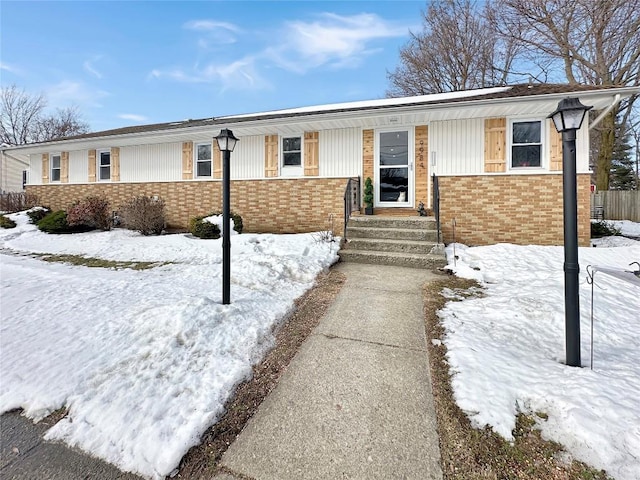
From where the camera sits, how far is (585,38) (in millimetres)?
13203

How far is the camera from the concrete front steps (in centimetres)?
620

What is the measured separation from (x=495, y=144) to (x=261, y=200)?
6922 mm

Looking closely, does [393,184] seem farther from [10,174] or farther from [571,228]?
[10,174]

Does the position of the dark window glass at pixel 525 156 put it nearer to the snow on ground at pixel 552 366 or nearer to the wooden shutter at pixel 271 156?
the snow on ground at pixel 552 366

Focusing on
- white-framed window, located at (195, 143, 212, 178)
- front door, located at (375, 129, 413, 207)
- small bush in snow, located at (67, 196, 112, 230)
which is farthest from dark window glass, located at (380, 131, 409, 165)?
small bush in snow, located at (67, 196, 112, 230)

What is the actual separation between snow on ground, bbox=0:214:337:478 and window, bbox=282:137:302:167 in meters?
4.86

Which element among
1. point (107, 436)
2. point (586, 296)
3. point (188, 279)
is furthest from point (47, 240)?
point (586, 296)

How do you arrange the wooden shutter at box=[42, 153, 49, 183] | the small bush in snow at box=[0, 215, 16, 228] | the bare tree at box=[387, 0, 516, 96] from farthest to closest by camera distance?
→ the bare tree at box=[387, 0, 516, 96]
the wooden shutter at box=[42, 153, 49, 183]
the small bush in snow at box=[0, 215, 16, 228]

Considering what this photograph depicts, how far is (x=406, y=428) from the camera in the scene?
2074mm

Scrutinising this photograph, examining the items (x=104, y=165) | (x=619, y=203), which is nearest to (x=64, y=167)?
(x=104, y=165)

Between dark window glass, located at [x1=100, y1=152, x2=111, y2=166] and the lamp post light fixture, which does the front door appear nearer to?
the lamp post light fixture

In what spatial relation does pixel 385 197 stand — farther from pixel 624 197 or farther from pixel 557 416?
pixel 624 197

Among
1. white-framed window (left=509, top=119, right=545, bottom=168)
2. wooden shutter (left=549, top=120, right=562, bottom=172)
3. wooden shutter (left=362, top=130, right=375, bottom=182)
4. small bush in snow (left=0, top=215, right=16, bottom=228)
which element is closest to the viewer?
wooden shutter (left=549, top=120, right=562, bottom=172)

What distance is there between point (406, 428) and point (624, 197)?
1990cm
